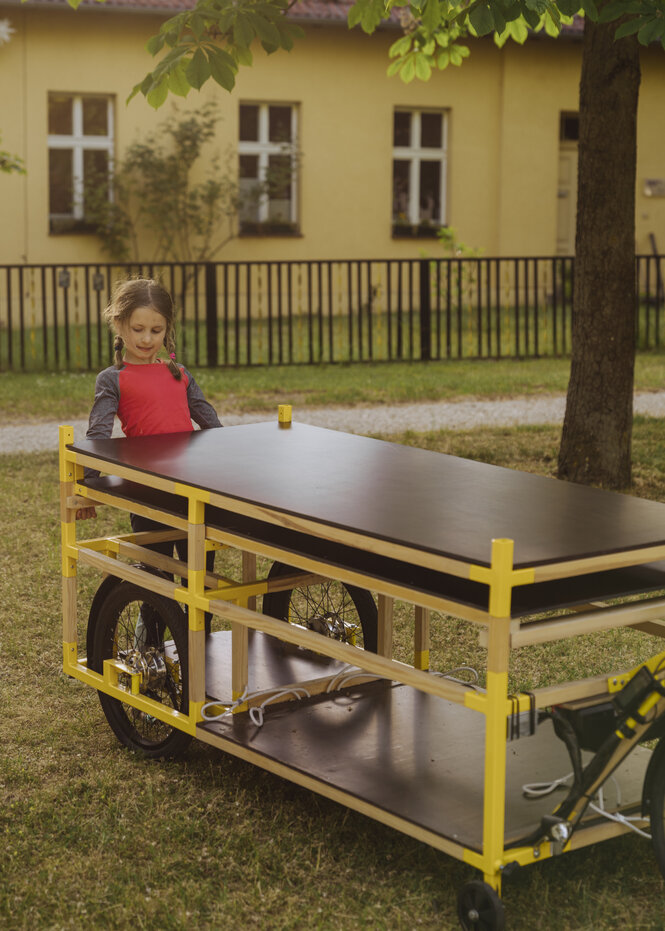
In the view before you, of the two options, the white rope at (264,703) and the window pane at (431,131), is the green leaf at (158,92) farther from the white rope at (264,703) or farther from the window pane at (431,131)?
the window pane at (431,131)

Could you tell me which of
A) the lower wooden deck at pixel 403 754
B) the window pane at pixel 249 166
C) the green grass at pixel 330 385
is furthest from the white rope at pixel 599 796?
the window pane at pixel 249 166

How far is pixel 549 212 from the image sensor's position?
2150 cm

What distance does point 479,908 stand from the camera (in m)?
3.03

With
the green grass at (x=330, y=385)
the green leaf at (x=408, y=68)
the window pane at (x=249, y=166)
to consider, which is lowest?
the green grass at (x=330, y=385)

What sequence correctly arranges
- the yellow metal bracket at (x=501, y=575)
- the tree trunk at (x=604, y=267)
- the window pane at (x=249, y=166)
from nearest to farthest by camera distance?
1. the yellow metal bracket at (x=501, y=575)
2. the tree trunk at (x=604, y=267)
3. the window pane at (x=249, y=166)

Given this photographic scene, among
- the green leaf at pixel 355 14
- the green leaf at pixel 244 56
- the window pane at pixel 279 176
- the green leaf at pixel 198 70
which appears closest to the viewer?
the green leaf at pixel 198 70

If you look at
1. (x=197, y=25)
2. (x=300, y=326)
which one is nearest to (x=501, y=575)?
(x=197, y=25)

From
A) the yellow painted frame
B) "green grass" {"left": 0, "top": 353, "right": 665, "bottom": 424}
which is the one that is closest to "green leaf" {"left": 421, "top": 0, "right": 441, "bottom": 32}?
the yellow painted frame

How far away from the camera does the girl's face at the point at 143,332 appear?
4.63 m

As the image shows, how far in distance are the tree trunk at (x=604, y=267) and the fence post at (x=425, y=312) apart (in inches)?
252

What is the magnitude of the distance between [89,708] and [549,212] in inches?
714

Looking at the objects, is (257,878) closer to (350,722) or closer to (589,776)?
(350,722)

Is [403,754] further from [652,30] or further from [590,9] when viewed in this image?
[652,30]

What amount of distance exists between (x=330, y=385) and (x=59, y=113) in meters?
9.08
